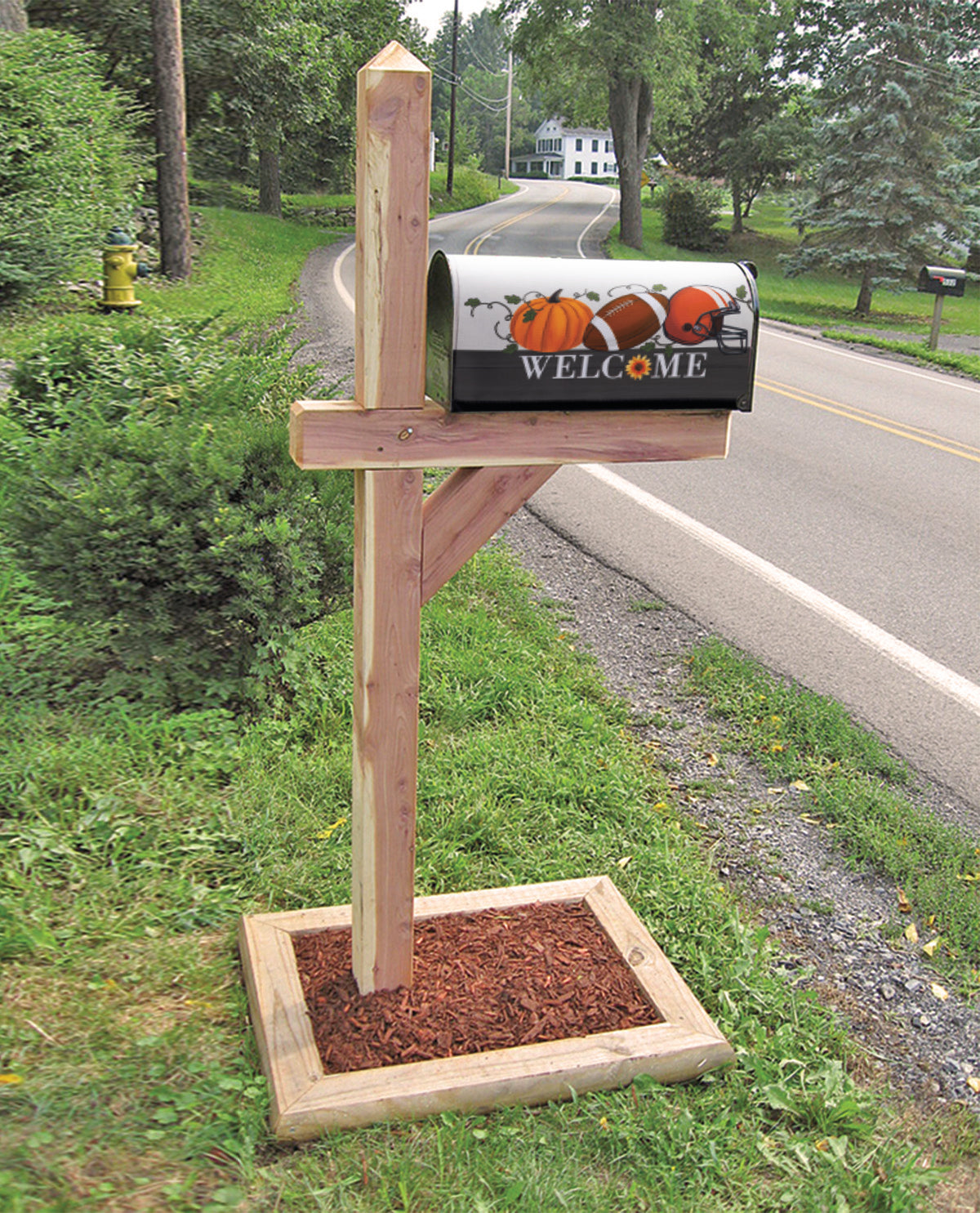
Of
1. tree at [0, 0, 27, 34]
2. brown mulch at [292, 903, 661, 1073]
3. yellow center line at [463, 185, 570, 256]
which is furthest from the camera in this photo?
yellow center line at [463, 185, 570, 256]

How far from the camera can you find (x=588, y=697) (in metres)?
4.54

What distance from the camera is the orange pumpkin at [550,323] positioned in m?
2.32

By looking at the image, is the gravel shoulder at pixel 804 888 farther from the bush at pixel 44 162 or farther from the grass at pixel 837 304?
the grass at pixel 837 304

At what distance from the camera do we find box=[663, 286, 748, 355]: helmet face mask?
239 cm

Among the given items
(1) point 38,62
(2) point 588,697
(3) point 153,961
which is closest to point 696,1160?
(3) point 153,961

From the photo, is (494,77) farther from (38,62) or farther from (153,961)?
(153,961)

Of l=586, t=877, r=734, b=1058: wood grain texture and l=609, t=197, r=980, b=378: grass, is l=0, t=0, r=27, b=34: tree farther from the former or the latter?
l=586, t=877, r=734, b=1058: wood grain texture

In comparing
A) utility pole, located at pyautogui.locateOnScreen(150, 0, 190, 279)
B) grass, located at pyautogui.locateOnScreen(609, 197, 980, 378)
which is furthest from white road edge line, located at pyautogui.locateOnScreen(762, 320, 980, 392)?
utility pole, located at pyautogui.locateOnScreen(150, 0, 190, 279)

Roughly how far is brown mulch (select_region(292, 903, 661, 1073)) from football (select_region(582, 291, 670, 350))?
1641 mm

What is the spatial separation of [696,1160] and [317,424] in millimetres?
1808

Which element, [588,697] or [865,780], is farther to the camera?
[588,697]

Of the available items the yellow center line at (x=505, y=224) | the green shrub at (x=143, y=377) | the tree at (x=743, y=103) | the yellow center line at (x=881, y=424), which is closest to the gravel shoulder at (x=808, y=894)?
the green shrub at (x=143, y=377)

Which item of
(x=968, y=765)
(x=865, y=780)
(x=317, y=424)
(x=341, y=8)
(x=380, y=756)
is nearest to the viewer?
(x=317, y=424)

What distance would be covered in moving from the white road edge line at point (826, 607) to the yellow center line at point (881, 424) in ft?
12.2
